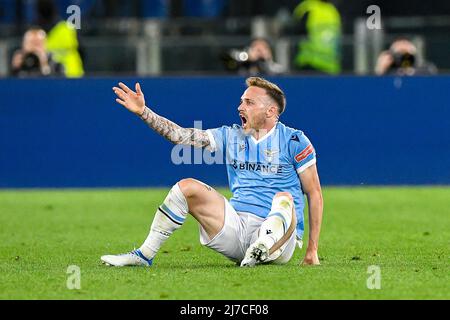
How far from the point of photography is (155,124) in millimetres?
10102

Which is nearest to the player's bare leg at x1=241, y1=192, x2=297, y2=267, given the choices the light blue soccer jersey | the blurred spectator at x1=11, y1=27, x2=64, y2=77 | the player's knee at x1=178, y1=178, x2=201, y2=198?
the light blue soccer jersey

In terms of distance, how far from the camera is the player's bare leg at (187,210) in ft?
32.7

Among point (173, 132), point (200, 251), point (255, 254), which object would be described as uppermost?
point (173, 132)

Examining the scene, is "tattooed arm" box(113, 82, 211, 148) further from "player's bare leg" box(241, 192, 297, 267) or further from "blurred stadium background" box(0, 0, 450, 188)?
"blurred stadium background" box(0, 0, 450, 188)

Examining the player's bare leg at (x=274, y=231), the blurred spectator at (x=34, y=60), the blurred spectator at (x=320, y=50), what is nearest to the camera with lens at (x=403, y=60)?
the blurred spectator at (x=320, y=50)

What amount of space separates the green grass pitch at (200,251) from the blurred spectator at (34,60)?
1.80 metres

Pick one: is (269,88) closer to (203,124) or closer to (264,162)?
(264,162)

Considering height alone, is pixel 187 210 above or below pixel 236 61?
below

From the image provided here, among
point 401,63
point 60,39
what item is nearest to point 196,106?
point 401,63

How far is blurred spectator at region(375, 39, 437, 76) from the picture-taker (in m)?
20.0

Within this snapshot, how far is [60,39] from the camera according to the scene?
21859 mm

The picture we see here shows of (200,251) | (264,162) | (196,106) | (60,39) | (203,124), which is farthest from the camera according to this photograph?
(60,39)

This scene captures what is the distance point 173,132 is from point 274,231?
1.06 meters

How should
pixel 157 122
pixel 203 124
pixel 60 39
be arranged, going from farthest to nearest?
pixel 60 39 < pixel 203 124 < pixel 157 122
